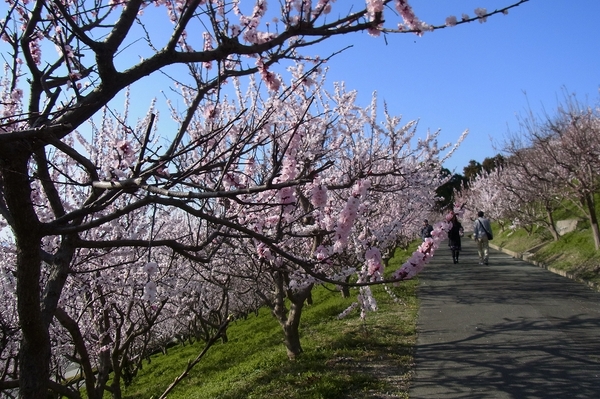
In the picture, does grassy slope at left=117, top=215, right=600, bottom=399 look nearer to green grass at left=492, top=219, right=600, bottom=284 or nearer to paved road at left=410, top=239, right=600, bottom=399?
green grass at left=492, top=219, right=600, bottom=284

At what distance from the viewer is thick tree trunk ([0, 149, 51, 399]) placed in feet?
9.21

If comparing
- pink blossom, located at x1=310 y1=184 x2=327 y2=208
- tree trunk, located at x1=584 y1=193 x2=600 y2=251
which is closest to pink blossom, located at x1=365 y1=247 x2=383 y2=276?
pink blossom, located at x1=310 y1=184 x2=327 y2=208

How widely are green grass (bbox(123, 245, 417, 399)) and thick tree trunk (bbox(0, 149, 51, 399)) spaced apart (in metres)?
3.77

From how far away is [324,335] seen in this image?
9898mm

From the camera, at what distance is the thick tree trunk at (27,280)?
2807 millimetres

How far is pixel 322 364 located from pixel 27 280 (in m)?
5.44

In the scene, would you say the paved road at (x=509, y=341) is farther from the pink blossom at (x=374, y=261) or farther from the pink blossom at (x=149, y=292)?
the pink blossom at (x=149, y=292)

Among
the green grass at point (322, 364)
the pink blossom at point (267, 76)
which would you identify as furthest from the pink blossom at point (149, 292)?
the green grass at point (322, 364)

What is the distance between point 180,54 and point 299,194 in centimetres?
432

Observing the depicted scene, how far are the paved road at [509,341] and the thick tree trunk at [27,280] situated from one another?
4.20 meters

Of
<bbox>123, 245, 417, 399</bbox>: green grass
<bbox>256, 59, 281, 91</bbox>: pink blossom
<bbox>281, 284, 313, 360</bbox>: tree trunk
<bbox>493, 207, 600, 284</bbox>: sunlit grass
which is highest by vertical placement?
<bbox>256, 59, 281, 91</bbox>: pink blossom

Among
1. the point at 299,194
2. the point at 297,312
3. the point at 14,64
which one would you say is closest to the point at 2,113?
the point at 14,64

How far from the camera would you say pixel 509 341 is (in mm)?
7824

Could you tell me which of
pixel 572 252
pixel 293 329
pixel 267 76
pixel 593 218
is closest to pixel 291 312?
pixel 293 329
